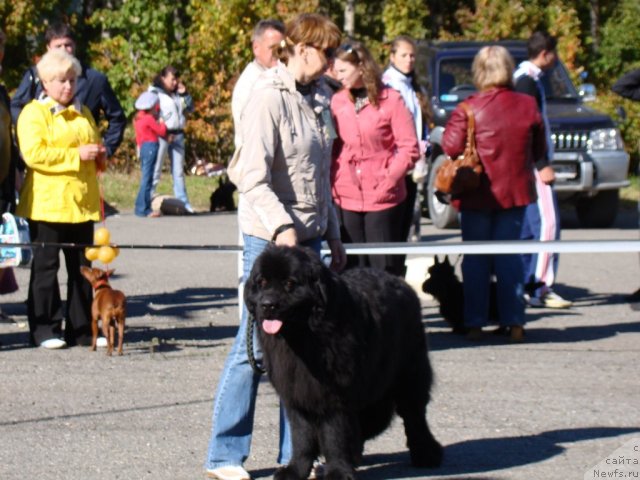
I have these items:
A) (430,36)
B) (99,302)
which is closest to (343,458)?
(99,302)

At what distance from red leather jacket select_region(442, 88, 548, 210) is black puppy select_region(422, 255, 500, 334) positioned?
724mm

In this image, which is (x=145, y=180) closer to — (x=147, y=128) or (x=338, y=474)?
(x=147, y=128)

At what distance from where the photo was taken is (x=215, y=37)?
83.7ft

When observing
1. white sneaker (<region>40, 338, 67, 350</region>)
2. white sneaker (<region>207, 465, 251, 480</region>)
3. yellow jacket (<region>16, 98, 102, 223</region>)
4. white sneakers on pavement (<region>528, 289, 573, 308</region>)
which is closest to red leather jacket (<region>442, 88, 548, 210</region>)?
white sneakers on pavement (<region>528, 289, 573, 308</region>)

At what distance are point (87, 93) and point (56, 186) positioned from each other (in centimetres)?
135

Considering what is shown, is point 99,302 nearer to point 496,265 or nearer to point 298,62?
point 496,265

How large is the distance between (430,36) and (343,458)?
2631cm

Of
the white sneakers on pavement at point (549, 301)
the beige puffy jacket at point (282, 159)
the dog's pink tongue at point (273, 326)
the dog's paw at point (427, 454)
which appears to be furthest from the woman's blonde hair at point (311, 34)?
the white sneakers on pavement at point (549, 301)

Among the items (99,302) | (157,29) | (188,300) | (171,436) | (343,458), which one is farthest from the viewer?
(157,29)

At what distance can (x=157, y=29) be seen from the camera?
2697 centimetres

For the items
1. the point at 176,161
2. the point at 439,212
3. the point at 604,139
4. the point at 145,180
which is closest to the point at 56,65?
the point at 439,212

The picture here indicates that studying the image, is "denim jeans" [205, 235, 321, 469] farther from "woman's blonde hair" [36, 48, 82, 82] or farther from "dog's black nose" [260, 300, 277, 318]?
"woman's blonde hair" [36, 48, 82, 82]

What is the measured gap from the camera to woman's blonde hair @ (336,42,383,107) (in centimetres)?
867

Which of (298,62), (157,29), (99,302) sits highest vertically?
(157,29)
